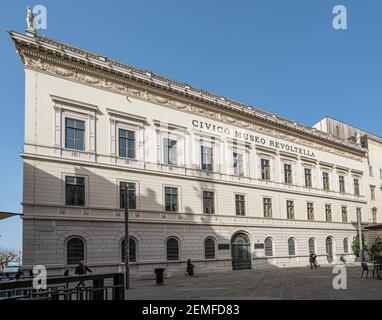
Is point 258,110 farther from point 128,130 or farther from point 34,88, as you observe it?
point 34,88

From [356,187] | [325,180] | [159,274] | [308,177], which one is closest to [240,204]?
[308,177]

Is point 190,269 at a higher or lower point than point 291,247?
lower

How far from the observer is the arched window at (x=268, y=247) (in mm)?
36125

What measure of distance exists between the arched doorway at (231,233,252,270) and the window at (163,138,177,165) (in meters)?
8.58

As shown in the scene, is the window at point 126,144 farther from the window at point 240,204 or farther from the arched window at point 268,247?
the arched window at point 268,247

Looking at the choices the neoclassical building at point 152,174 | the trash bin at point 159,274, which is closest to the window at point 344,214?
the neoclassical building at point 152,174

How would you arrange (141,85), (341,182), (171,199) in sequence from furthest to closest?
1. (341,182)
2. (171,199)
3. (141,85)

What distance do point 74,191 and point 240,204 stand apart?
15.1 meters

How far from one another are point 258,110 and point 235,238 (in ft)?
40.8

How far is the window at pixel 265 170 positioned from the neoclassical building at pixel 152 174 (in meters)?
0.15

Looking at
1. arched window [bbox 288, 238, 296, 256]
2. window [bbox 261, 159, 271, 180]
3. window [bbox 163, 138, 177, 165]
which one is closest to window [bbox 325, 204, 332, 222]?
arched window [bbox 288, 238, 296, 256]

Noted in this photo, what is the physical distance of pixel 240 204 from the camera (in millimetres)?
34875

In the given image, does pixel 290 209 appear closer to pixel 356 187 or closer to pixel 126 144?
pixel 356 187

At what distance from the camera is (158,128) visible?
30516mm
